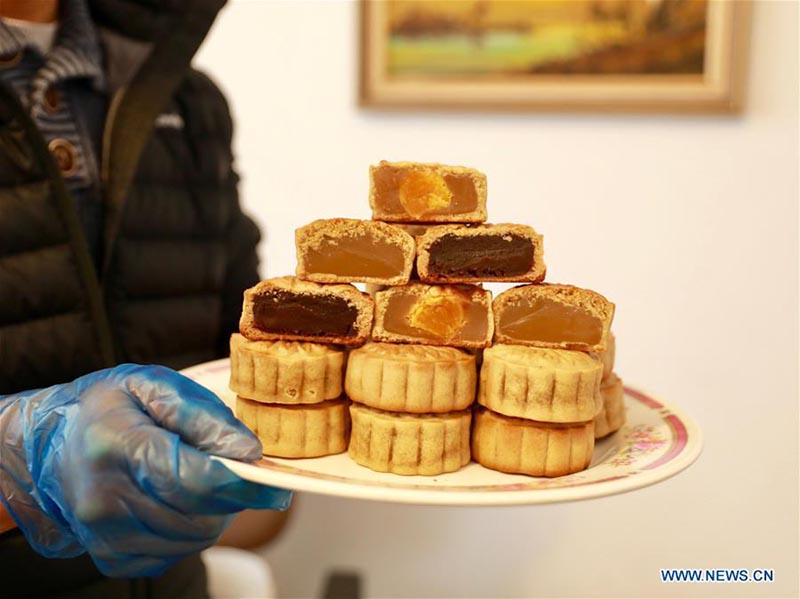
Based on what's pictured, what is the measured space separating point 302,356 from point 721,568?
222 cm

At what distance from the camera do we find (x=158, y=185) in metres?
2.22

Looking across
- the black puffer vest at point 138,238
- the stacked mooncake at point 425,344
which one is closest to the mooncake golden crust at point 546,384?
the stacked mooncake at point 425,344

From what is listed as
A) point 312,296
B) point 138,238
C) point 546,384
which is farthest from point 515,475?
point 138,238

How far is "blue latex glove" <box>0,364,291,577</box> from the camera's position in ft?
4.68

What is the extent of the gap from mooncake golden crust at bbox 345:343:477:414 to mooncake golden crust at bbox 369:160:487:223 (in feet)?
1.03

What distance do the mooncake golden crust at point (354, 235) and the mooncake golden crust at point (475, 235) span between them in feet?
0.09

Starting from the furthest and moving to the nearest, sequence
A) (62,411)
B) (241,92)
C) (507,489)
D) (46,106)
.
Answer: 1. (241,92)
2. (46,106)
3. (62,411)
4. (507,489)

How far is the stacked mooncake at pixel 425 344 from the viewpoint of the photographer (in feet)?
5.38

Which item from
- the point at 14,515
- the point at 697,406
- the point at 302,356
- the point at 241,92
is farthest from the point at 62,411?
the point at 697,406

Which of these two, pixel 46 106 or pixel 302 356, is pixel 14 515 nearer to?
pixel 302 356

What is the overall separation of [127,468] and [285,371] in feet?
1.32

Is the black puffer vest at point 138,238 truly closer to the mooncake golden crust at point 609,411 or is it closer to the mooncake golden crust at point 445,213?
the mooncake golden crust at point 445,213

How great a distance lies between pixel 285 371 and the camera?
5.55 ft

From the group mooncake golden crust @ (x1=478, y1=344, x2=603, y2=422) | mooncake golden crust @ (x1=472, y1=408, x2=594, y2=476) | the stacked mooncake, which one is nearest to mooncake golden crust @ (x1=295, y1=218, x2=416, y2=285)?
the stacked mooncake
